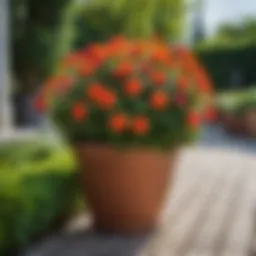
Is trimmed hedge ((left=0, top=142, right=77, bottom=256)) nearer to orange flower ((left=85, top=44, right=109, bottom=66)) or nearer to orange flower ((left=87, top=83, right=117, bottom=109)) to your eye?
orange flower ((left=87, top=83, right=117, bottom=109))

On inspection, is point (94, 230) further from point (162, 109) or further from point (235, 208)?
point (235, 208)

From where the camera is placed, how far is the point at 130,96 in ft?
13.6

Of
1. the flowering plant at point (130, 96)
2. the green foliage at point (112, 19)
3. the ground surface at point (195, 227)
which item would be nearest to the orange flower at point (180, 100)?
the flowering plant at point (130, 96)

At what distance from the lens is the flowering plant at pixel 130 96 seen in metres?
4.12

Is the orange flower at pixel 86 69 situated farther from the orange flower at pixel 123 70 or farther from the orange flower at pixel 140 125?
the orange flower at pixel 140 125

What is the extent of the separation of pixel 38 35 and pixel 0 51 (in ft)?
4.53

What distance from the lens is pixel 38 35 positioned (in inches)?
481

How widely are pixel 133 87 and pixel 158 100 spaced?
158mm

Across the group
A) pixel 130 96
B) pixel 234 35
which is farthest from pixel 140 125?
pixel 234 35

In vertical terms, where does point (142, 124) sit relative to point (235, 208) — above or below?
above

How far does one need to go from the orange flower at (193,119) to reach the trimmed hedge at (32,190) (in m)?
0.84

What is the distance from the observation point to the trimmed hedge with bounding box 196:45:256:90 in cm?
1895

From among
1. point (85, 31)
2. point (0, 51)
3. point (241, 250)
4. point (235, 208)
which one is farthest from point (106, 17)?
point (241, 250)

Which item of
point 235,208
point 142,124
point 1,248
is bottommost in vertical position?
point 235,208
